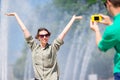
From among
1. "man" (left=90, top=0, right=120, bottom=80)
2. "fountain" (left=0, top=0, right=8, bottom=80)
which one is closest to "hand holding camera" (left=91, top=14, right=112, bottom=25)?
"man" (left=90, top=0, right=120, bottom=80)

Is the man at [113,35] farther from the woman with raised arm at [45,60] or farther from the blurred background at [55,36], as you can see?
the blurred background at [55,36]

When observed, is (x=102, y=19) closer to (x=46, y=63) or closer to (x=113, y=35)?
(x=113, y=35)

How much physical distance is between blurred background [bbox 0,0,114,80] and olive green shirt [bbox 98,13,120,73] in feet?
33.5

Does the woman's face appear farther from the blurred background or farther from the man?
the blurred background

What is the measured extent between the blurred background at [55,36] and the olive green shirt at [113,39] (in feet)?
33.5

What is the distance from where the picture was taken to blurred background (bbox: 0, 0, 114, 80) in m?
14.2

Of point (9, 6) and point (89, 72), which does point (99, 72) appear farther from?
point (9, 6)

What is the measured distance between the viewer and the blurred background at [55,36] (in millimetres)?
14180

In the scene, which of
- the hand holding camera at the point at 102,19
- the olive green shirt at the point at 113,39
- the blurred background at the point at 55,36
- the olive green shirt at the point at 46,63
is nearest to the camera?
the olive green shirt at the point at 113,39

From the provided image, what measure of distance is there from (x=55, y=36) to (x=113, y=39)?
1190 centimetres

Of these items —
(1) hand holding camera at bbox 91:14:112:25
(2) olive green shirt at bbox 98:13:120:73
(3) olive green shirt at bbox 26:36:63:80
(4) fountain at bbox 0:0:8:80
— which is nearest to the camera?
(2) olive green shirt at bbox 98:13:120:73

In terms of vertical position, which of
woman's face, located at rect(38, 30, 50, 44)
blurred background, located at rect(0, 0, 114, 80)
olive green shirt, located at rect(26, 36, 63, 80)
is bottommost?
blurred background, located at rect(0, 0, 114, 80)

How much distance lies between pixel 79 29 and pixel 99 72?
1.65 meters

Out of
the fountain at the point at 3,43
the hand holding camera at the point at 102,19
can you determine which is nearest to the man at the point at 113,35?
the hand holding camera at the point at 102,19
